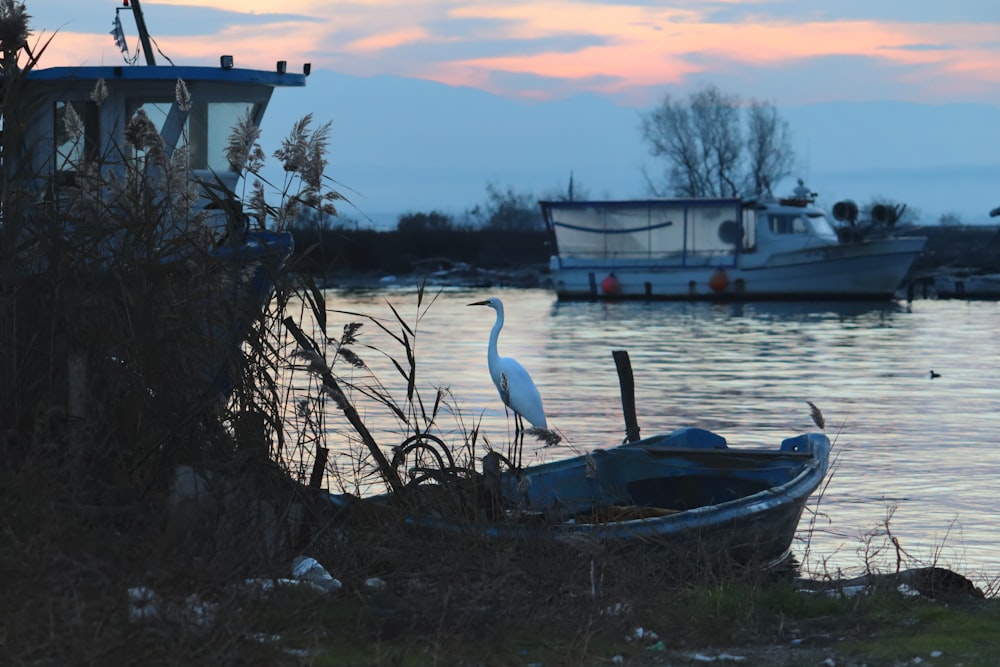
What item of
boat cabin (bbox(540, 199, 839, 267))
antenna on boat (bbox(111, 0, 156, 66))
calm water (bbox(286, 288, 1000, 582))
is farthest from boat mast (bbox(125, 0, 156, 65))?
boat cabin (bbox(540, 199, 839, 267))

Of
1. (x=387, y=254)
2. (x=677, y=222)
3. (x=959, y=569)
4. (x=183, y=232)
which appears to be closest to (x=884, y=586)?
(x=959, y=569)

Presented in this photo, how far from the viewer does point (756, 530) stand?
322 inches

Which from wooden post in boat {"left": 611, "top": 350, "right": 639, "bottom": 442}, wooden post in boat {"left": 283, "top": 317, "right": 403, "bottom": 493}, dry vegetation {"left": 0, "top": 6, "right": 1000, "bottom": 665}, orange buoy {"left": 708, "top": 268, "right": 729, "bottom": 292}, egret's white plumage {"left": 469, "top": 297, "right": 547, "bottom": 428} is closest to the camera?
dry vegetation {"left": 0, "top": 6, "right": 1000, "bottom": 665}

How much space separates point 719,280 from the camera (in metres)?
49.9

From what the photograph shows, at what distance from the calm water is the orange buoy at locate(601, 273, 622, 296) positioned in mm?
5533

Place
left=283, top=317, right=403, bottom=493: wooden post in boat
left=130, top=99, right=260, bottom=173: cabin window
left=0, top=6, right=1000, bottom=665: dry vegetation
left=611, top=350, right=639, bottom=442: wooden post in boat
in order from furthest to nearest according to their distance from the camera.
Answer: left=130, top=99, right=260, bottom=173: cabin window, left=611, top=350, right=639, bottom=442: wooden post in boat, left=283, top=317, right=403, bottom=493: wooden post in boat, left=0, top=6, right=1000, bottom=665: dry vegetation

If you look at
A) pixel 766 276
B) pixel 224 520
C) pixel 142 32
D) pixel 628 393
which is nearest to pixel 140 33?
pixel 142 32

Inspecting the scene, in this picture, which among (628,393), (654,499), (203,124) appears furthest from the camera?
(203,124)

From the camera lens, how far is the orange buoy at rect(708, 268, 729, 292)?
1966 inches

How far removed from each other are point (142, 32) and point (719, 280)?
117ft

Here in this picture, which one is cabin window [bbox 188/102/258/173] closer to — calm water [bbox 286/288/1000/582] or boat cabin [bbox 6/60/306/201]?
boat cabin [bbox 6/60/306/201]

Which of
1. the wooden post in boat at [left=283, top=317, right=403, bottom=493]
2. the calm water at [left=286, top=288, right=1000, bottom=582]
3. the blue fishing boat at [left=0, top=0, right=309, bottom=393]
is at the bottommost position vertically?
the calm water at [left=286, top=288, right=1000, bottom=582]

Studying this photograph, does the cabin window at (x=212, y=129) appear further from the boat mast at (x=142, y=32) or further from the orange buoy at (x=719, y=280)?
the orange buoy at (x=719, y=280)

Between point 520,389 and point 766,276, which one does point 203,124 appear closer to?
point 520,389
